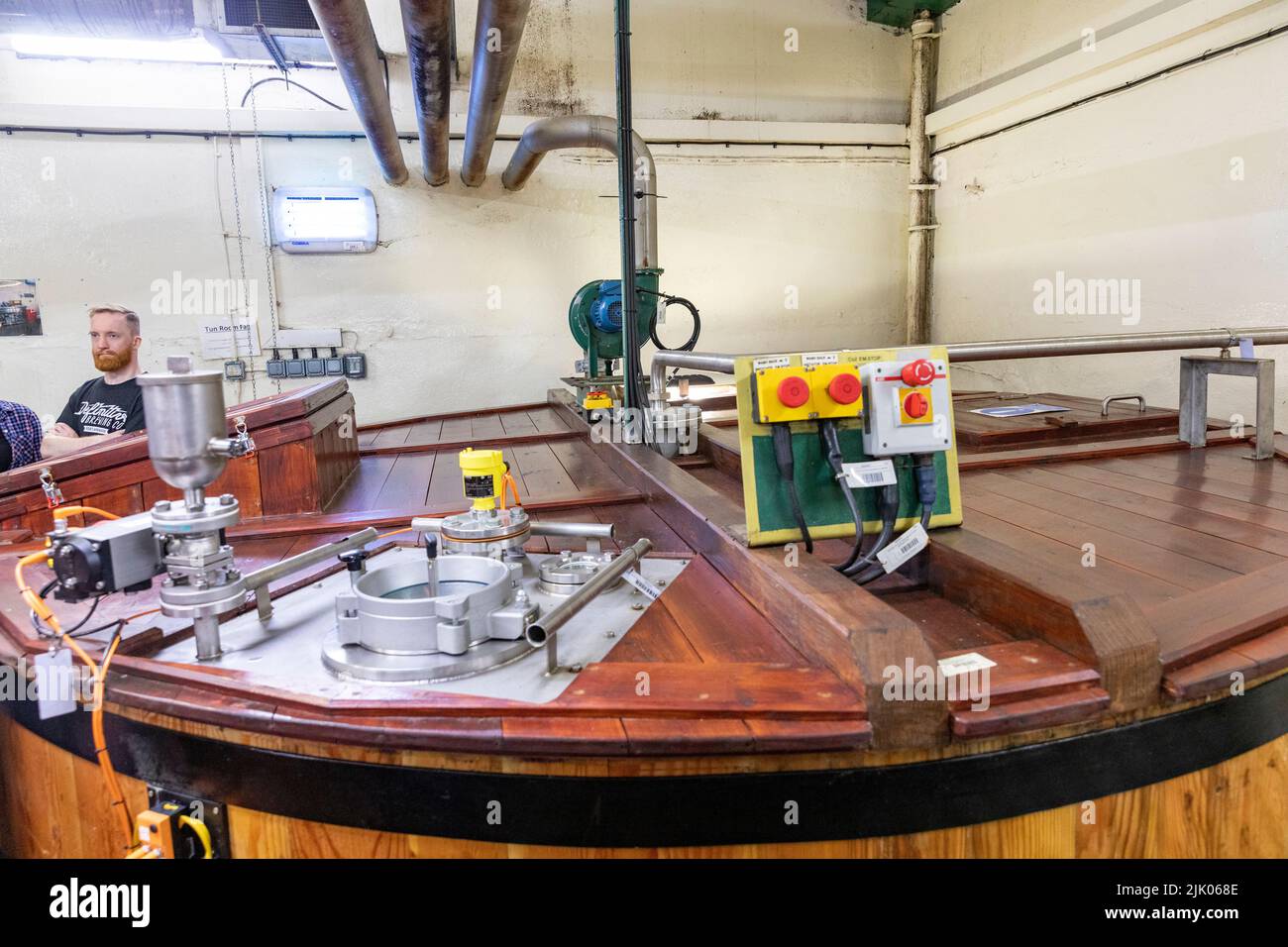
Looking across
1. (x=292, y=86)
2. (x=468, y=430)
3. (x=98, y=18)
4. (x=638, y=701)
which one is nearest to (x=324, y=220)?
(x=292, y=86)

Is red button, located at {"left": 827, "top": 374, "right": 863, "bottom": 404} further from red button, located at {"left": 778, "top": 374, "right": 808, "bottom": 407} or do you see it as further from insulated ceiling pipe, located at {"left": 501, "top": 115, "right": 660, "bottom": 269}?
insulated ceiling pipe, located at {"left": 501, "top": 115, "right": 660, "bottom": 269}

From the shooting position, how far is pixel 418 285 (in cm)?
515

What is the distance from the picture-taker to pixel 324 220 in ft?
16.0

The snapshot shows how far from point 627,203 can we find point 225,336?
364 cm

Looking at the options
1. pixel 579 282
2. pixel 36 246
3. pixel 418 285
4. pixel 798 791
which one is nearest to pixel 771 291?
pixel 579 282

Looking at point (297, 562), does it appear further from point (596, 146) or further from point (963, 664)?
point (596, 146)

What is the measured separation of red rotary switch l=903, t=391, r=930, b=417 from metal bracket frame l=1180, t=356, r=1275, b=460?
1.62 metres

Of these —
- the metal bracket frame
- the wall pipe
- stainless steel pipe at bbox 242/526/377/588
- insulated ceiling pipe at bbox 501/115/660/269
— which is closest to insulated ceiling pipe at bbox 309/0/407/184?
insulated ceiling pipe at bbox 501/115/660/269

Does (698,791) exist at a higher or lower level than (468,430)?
lower

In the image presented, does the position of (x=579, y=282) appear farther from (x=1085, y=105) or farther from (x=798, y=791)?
(x=798, y=791)

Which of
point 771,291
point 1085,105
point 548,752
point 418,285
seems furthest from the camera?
point 771,291
